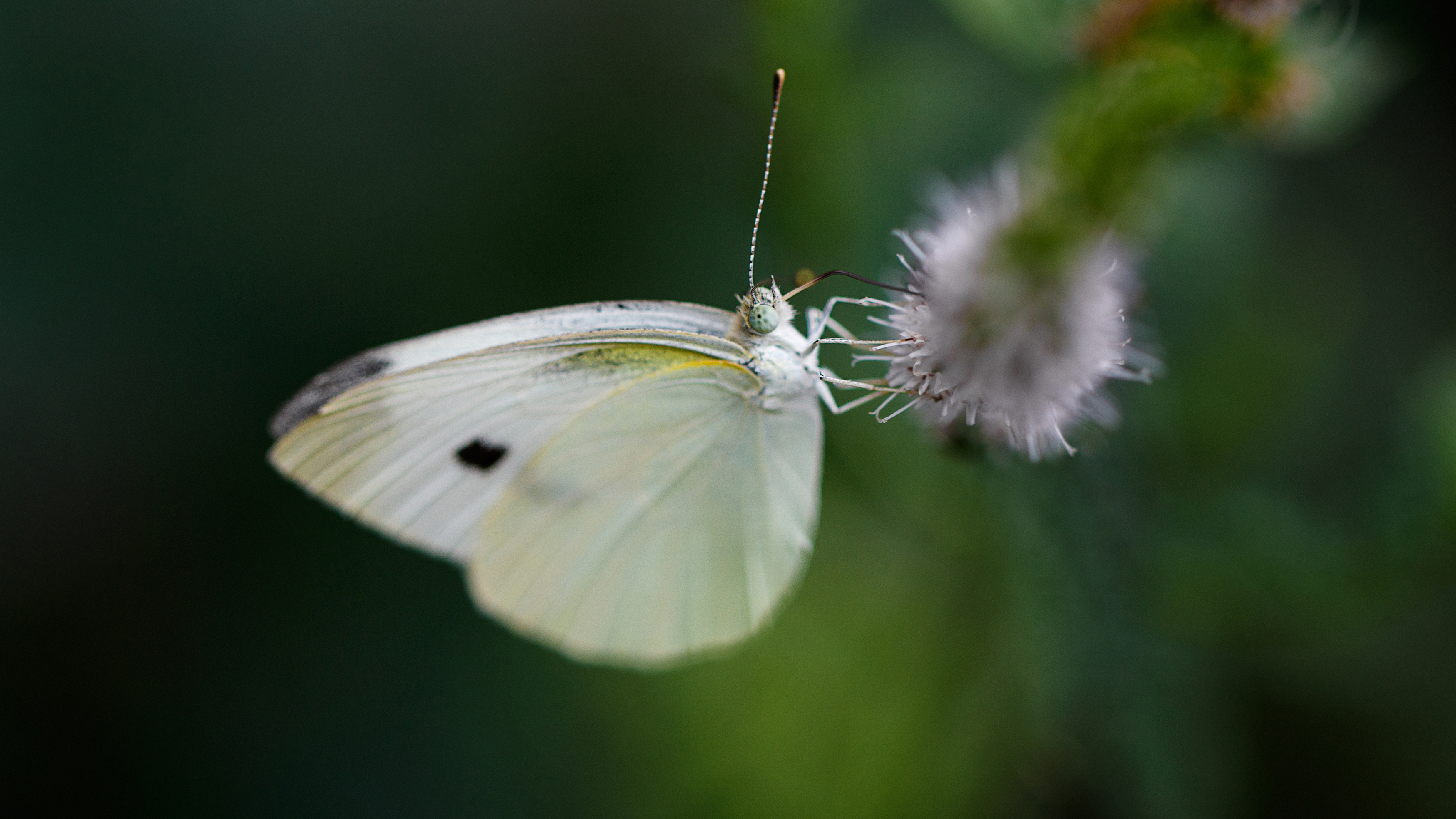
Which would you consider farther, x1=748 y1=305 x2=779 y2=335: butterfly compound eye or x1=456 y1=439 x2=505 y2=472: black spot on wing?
x1=456 y1=439 x2=505 y2=472: black spot on wing

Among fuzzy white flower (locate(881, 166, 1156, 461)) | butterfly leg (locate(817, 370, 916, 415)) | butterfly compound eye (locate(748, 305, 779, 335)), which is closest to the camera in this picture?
fuzzy white flower (locate(881, 166, 1156, 461))

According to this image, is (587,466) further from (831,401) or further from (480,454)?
(831,401)

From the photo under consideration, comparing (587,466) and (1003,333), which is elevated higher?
(587,466)

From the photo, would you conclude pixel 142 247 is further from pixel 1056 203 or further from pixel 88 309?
pixel 1056 203

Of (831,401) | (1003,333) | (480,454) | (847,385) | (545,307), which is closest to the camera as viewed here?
(1003,333)

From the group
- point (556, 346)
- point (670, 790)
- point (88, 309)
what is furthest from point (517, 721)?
point (88, 309)

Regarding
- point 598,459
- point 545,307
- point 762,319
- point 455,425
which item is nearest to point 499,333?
point 455,425

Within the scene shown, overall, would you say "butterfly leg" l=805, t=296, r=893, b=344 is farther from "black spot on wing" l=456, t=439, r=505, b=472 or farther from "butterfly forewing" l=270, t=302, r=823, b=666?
"black spot on wing" l=456, t=439, r=505, b=472

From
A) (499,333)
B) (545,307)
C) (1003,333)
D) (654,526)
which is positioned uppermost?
(545,307)

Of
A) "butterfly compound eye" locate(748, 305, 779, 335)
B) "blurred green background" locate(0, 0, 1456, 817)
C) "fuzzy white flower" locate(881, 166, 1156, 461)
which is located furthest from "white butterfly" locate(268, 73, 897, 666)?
"blurred green background" locate(0, 0, 1456, 817)
